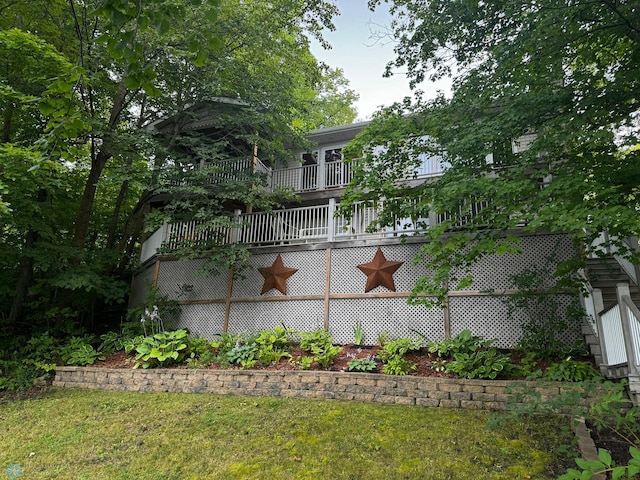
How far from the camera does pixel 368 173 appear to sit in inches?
285

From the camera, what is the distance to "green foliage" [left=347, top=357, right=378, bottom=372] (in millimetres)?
6969

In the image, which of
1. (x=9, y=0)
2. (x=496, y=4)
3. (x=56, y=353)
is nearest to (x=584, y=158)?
(x=496, y=4)

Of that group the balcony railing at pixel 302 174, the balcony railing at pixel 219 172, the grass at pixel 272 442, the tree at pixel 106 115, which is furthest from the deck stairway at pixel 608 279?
the balcony railing at pixel 219 172

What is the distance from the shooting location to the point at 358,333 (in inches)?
332

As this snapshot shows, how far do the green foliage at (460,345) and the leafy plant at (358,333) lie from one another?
1515 mm

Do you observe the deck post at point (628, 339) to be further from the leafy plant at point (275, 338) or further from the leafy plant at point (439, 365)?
the leafy plant at point (275, 338)

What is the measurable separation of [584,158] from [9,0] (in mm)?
12190

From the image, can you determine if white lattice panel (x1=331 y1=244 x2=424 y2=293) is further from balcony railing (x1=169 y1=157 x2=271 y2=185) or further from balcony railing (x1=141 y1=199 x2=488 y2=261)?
balcony railing (x1=169 y1=157 x2=271 y2=185)

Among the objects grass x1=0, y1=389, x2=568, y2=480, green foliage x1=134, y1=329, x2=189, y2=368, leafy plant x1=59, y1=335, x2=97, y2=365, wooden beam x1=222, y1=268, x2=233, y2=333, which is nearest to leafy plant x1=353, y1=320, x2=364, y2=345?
grass x1=0, y1=389, x2=568, y2=480

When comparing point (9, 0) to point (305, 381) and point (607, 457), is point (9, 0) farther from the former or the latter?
point (607, 457)

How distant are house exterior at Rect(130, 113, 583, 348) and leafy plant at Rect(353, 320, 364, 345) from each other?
0.09 m

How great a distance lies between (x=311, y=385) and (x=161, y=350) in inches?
132

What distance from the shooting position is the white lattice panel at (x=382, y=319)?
809 centimetres

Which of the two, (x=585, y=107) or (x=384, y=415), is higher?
(x=585, y=107)
